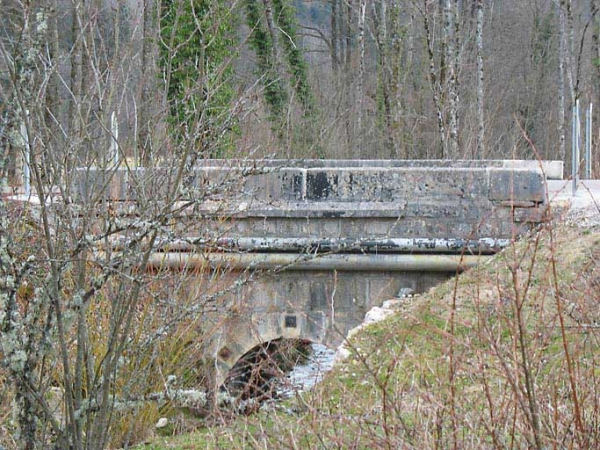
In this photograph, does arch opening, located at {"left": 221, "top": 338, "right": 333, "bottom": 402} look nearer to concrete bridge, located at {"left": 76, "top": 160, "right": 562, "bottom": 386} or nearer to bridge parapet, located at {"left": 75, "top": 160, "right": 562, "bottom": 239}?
concrete bridge, located at {"left": 76, "top": 160, "right": 562, "bottom": 386}

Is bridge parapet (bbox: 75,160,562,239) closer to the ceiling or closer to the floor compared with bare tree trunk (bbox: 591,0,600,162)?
closer to the floor

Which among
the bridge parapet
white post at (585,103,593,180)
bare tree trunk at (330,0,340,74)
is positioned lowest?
the bridge parapet

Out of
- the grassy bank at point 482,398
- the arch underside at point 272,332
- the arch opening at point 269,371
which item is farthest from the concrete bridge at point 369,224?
the grassy bank at point 482,398

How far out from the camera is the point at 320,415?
2.98m

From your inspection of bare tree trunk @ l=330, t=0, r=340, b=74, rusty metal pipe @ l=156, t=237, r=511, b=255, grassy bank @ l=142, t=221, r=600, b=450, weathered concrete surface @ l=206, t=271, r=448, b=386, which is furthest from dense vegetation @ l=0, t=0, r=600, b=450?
weathered concrete surface @ l=206, t=271, r=448, b=386

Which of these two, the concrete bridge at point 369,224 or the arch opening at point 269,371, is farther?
the concrete bridge at point 369,224

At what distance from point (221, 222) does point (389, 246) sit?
180 cm

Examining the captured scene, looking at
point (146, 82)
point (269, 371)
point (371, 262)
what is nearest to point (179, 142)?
point (146, 82)

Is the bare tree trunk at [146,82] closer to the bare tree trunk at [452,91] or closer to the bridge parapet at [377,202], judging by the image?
the bridge parapet at [377,202]

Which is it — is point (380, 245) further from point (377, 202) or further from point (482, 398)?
point (482, 398)

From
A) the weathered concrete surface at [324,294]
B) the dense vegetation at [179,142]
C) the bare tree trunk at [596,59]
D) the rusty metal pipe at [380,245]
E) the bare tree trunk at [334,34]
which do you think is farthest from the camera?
the bare tree trunk at [334,34]

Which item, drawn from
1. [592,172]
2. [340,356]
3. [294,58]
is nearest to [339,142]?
[294,58]

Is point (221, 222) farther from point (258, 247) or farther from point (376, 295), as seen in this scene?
point (376, 295)

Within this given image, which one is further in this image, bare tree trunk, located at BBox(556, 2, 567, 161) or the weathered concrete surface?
bare tree trunk, located at BBox(556, 2, 567, 161)
